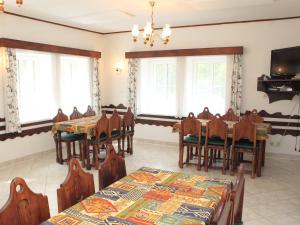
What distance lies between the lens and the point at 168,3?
418cm

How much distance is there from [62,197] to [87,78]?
16.4 ft

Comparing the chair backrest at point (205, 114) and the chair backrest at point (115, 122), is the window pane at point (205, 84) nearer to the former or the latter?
the chair backrest at point (205, 114)

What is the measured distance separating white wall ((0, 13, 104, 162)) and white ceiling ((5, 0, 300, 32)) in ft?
0.72

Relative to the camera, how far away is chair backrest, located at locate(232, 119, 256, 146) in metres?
4.28

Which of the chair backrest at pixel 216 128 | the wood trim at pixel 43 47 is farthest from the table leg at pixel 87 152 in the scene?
the chair backrest at pixel 216 128

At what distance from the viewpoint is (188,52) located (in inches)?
233

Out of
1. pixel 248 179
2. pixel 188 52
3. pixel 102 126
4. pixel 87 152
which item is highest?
pixel 188 52

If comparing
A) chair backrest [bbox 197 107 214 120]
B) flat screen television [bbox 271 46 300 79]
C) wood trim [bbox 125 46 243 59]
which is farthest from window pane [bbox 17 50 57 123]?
flat screen television [bbox 271 46 300 79]

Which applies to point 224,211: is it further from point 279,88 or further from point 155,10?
point 279,88

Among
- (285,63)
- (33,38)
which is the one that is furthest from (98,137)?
(285,63)

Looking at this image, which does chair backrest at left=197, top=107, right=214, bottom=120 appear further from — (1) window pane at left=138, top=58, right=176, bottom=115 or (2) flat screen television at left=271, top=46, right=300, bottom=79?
(2) flat screen television at left=271, top=46, right=300, bottom=79

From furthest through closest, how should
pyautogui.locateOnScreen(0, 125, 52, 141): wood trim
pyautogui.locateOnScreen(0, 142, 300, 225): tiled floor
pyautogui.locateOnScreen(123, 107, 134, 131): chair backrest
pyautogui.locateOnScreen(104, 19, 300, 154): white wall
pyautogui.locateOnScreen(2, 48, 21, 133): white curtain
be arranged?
pyautogui.locateOnScreen(123, 107, 134, 131): chair backrest
pyautogui.locateOnScreen(104, 19, 300, 154): white wall
pyautogui.locateOnScreen(0, 125, 52, 141): wood trim
pyautogui.locateOnScreen(2, 48, 21, 133): white curtain
pyautogui.locateOnScreen(0, 142, 300, 225): tiled floor

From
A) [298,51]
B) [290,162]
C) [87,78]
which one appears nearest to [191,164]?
[290,162]

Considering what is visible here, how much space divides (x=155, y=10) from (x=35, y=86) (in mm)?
2739
